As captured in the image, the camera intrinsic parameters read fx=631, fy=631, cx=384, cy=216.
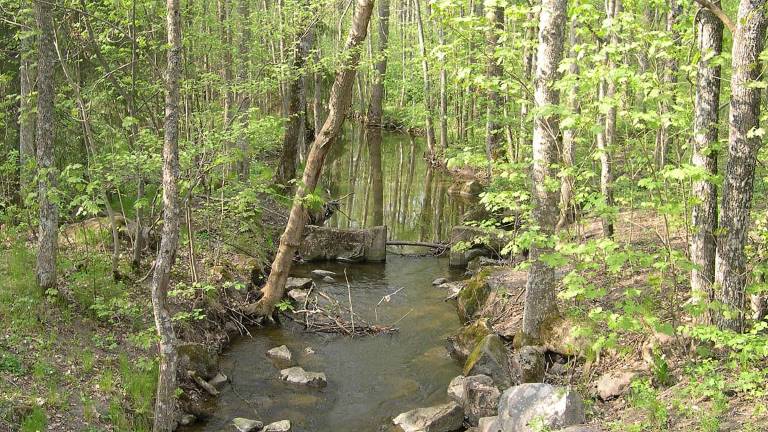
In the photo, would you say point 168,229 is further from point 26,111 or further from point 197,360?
point 26,111

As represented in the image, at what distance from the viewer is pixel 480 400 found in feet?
Result: 27.9

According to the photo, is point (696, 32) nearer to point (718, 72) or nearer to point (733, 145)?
point (718, 72)

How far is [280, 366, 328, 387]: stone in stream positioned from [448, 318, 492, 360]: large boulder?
2350mm

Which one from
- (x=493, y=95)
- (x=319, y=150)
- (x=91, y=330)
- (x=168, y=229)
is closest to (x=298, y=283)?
(x=319, y=150)

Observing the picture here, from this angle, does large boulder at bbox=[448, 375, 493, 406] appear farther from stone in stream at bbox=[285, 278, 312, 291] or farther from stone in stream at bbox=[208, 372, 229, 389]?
stone in stream at bbox=[285, 278, 312, 291]

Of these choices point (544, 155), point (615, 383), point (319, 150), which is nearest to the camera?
point (615, 383)

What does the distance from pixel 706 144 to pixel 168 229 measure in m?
6.16

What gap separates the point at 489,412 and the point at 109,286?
19.5ft

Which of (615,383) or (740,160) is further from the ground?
(740,160)

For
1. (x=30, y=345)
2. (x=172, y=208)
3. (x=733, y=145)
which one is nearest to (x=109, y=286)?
(x=30, y=345)

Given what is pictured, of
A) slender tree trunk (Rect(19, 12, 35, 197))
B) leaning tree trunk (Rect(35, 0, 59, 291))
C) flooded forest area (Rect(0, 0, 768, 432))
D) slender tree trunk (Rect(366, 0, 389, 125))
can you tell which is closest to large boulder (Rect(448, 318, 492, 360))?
flooded forest area (Rect(0, 0, 768, 432))

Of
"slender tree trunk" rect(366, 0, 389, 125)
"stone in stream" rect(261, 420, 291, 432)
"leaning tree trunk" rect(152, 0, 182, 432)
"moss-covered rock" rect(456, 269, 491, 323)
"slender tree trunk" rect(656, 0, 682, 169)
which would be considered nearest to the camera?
"slender tree trunk" rect(656, 0, 682, 169)

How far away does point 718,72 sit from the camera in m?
7.29

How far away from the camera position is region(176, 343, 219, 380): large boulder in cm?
900
